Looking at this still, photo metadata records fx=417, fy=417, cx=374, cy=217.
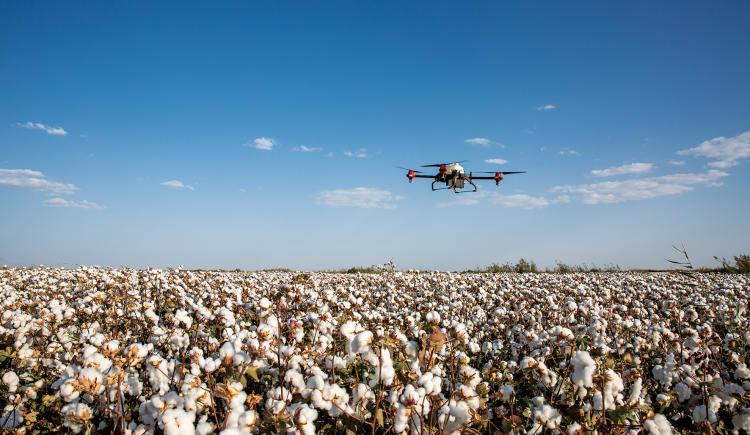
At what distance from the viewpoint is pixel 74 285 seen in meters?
10.3

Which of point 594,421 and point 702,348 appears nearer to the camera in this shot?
point 594,421

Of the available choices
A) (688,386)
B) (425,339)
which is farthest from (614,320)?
(425,339)

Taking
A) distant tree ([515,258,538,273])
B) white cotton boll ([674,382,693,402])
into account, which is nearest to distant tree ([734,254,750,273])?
distant tree ([515,258,538,273])

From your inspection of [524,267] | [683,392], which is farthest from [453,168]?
[683,392]

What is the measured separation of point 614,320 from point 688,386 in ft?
13.4

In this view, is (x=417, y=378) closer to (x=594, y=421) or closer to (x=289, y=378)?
(x=289, y=378)

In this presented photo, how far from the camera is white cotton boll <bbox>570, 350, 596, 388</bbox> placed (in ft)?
8.71

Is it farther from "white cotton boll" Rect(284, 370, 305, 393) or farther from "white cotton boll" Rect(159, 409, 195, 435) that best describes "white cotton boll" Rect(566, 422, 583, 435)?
"white cotton boll" Rect(159, 409, 195, 435)

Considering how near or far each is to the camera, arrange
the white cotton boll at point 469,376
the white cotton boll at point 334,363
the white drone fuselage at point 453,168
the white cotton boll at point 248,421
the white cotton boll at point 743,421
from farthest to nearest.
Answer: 1. the white drone fuselage at point 453,168
2. the white cotton boll at point 334,363
3. the white cotton boll at point 469,376
4. the white cotton boll at point 743,421
5. the white cotton boll at point 248,421

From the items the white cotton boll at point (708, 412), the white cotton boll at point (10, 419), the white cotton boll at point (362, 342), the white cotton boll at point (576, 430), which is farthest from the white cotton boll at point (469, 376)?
the white cotton boll at point (10, 419)

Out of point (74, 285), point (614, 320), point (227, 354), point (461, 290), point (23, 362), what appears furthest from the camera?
point (461, 290)

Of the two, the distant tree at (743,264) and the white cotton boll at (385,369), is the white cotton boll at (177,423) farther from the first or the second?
the distant tree at (743,264)

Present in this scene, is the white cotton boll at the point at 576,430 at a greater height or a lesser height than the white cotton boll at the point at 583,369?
lesser

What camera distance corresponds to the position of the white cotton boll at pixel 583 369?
2.66 metres
